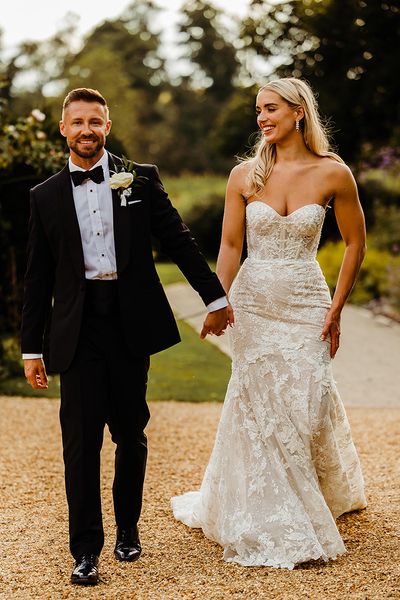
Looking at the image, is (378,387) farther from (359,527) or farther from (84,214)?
(84,214)

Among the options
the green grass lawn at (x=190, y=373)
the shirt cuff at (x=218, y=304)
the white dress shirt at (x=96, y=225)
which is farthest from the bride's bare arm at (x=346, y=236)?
the green grass lawn at (x=190, y=373)

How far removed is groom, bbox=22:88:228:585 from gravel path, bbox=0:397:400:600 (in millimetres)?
264

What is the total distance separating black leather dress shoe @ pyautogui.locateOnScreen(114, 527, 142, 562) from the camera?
4229 millimetres

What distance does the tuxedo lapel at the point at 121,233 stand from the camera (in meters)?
3.92

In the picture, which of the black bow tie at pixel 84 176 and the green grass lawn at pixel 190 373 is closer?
the black bow tie at pixel 84 176

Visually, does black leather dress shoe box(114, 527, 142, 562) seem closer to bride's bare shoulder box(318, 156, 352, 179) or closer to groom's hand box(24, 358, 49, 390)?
groom's hand box(24, 358, 49, 390)

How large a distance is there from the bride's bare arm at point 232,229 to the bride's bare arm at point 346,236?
0.44 meters

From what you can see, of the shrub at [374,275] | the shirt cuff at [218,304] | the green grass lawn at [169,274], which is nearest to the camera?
the shirt cuff at [218,304]

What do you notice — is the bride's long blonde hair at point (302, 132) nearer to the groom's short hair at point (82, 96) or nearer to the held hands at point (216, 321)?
the held hands at point (216, 321)

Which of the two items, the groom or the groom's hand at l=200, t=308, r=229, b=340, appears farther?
the groom's hand at l=200, t=308, r=229, b=340

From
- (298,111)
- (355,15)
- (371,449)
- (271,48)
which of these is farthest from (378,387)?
(271,48)

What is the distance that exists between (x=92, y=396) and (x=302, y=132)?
1582mm

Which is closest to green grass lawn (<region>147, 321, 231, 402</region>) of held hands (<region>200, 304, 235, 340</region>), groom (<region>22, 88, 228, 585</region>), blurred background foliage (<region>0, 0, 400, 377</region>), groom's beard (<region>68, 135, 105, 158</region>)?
blurred background foliage (<region>0, 0, 400, 377</region>)

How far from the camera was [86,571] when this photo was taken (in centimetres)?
391
